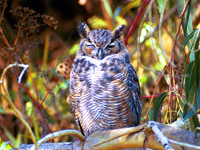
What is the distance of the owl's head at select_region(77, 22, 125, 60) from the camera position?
78.5 inches

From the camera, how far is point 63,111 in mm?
3201

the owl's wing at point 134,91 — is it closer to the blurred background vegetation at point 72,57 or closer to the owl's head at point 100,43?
the blurred background vegetation at point 72,57

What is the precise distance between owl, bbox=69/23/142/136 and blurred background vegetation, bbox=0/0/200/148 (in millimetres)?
106

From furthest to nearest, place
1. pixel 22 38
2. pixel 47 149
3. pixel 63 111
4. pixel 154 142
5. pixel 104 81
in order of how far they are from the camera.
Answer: pixel 63 111 → pixel 104 81 → pixel 22 38 → pixel 47 149 → pixel 154 142

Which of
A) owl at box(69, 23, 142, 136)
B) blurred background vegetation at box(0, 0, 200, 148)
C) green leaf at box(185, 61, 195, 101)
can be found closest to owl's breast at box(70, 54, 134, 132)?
owl at box(69, 23, 142, 136)

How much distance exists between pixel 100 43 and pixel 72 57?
1388mm

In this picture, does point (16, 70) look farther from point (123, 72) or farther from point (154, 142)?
point (154, 142)

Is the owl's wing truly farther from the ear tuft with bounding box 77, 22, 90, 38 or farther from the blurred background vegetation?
the ear tuft with bounding box 77, 22, 90, 38

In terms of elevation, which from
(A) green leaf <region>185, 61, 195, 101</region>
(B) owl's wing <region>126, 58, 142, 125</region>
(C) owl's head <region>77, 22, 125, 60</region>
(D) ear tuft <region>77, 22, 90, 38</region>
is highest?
(D) ear tuft <region>77, 22, 90, 38</region>

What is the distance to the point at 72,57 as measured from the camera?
3332 mm

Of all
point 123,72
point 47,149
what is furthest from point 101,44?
point 47,149

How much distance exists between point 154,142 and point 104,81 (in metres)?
0.81

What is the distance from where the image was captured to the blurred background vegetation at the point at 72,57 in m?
1.56

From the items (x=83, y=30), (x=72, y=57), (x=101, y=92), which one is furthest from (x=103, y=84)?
(x=72, y=57)
